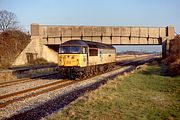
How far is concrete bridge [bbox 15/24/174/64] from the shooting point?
48.2 m

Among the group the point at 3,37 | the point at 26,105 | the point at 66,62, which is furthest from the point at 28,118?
the point at 3,37

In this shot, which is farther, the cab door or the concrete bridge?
the concrete bridge

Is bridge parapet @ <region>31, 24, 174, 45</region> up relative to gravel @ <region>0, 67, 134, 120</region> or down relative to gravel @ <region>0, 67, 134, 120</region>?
up

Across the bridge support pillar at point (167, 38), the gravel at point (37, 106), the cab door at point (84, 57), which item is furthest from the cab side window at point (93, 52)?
the bridge support pillar at point (167, 38)

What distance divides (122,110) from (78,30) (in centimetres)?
3750

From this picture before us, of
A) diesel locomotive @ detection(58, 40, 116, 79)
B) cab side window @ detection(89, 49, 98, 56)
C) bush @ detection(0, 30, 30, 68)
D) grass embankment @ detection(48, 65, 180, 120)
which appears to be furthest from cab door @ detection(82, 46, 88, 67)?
bush @ detection(0, 30, 30, 68)

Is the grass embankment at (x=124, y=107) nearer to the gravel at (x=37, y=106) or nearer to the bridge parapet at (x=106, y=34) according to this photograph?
the gravel at (x=37, y=106)

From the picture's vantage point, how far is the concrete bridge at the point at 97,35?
158 ft

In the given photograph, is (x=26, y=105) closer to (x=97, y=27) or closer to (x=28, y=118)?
(x=28, y=118)

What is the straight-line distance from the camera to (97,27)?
49.3 metres

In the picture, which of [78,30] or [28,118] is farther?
[78,30]

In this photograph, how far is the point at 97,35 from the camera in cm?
4922

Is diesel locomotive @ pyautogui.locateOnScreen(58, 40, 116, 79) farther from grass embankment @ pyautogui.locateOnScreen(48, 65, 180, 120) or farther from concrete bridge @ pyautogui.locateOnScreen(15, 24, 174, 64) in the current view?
concrete bridge @ pyautogui.locateOnScreen(15, 24, 174, 64)

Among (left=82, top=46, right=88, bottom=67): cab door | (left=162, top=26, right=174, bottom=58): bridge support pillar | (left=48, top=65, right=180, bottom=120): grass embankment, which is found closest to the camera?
(left=48, top=65, right=180, bottom=120): grass embankment
